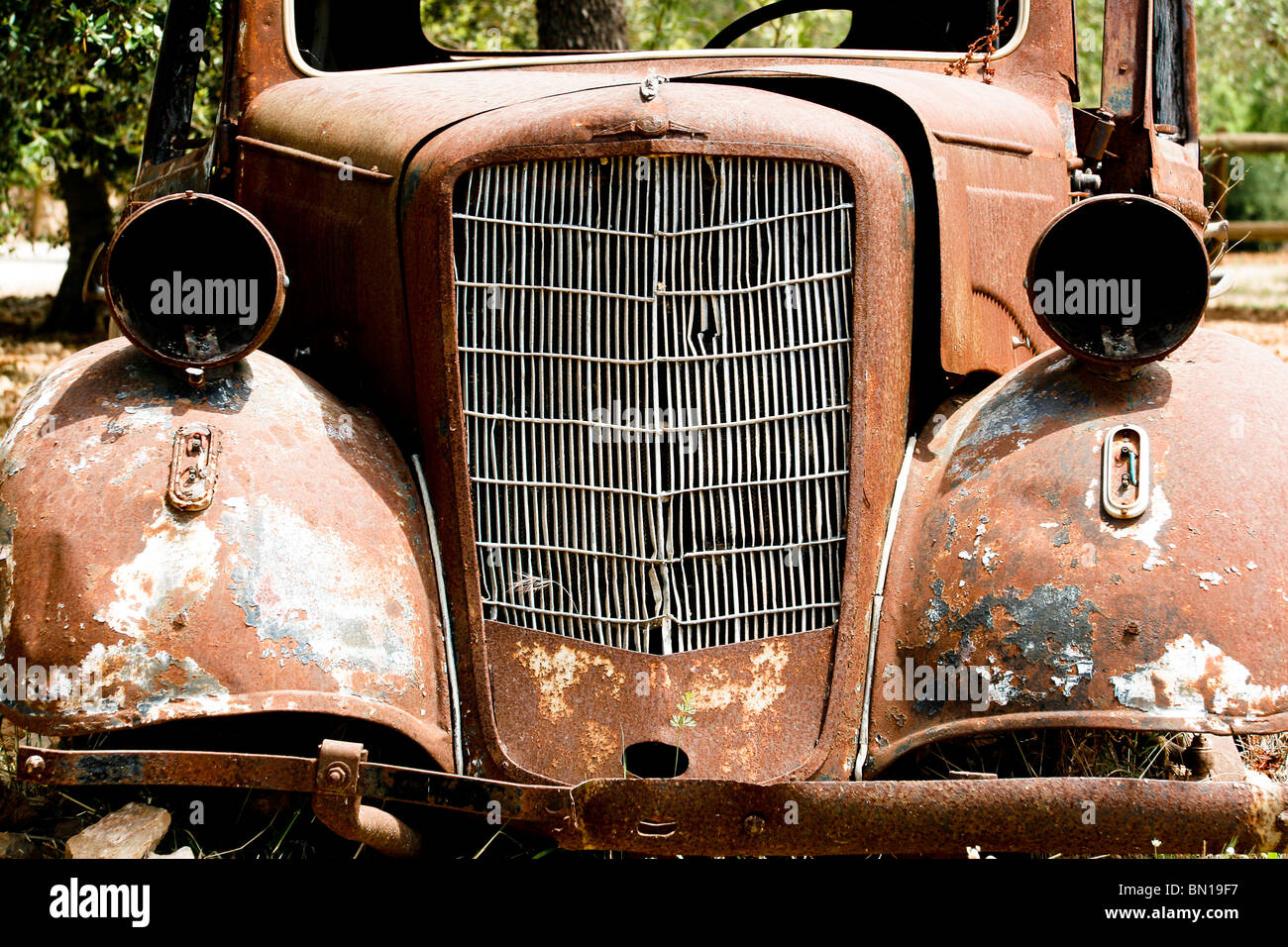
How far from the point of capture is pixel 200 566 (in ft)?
9.39

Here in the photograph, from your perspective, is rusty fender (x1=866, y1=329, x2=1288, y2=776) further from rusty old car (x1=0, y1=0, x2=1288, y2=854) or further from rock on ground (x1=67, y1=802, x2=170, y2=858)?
rock on ground (x1=67, y1=802, x2=170, y2=858)

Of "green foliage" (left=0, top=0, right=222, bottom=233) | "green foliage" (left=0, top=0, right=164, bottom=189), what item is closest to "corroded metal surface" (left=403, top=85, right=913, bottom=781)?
"green foliage" (left=0, top=0, right=222, bottom=233)

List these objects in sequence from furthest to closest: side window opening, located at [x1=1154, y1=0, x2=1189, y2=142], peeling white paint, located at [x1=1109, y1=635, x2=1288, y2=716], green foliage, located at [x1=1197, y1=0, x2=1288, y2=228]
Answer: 1. green foliage, located at [x1=1197, y1=0, x2=1288, y2=228]
2. side window opening, located at [x1=1154, y1=0, x2=1189, y2=142]
3. peeling white paint, located at [x1=1109, y1=635, x2=1288, y2=716]

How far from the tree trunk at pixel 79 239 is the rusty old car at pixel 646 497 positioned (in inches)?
414

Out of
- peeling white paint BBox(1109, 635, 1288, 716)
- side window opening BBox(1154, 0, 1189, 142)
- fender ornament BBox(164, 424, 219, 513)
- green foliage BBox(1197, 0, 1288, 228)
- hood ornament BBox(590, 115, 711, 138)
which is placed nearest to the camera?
peeling white paint BBox(1109, 635, 1288, 716)

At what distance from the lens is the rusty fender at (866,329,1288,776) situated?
271 centimetres

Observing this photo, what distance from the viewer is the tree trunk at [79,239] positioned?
12898 mm

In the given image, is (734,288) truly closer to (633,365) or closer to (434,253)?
(633,365)

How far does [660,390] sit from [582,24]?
628 cm

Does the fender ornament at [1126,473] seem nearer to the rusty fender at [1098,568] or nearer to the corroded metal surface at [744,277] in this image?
the rusty fender at [1098,568]

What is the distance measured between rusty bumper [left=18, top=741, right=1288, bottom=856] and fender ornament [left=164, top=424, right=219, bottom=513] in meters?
0.55

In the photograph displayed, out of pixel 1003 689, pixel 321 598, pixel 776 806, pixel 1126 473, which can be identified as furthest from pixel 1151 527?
pixel 321 598
